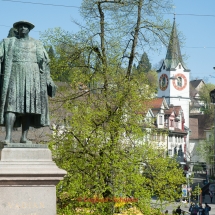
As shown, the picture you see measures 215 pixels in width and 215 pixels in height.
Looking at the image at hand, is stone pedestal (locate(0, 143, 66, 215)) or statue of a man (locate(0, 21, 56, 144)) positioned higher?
statue of a man (locate(0, 21, 56, 144))

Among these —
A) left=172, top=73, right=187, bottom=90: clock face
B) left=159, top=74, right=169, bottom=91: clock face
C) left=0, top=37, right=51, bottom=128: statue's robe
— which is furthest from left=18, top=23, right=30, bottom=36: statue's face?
left=159, top=74, right=169, bottom=91: clock face

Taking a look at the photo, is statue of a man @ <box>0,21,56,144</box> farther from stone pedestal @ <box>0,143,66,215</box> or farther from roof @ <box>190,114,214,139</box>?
roof @ <box>190,114,214,139</box>

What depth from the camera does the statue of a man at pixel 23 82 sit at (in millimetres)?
10844

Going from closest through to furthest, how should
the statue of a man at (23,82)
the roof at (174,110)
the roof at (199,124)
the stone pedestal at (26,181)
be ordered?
1. the stone pedestal at (26,181)
2. the statue of a man at (23,82)
3. the roof at (174,110)
4. the roof at (199,124)

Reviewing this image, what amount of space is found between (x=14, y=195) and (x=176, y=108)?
73.0 metres

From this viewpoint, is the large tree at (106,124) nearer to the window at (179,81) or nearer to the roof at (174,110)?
the roof at (174,110)

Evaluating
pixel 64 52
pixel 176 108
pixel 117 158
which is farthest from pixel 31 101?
pixel 176 108

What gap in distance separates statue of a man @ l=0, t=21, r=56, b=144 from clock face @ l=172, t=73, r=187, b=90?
100393 mm

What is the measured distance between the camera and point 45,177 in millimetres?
10219

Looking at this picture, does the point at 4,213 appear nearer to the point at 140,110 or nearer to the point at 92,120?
the point at 92,120

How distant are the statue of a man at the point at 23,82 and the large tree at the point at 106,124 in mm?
7059

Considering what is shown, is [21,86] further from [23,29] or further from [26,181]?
[26,181]

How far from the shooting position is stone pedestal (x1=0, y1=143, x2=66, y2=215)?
10.1 m

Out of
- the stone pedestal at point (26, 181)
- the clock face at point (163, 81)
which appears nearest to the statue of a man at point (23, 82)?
the stone pedestal at point (26, 181)
